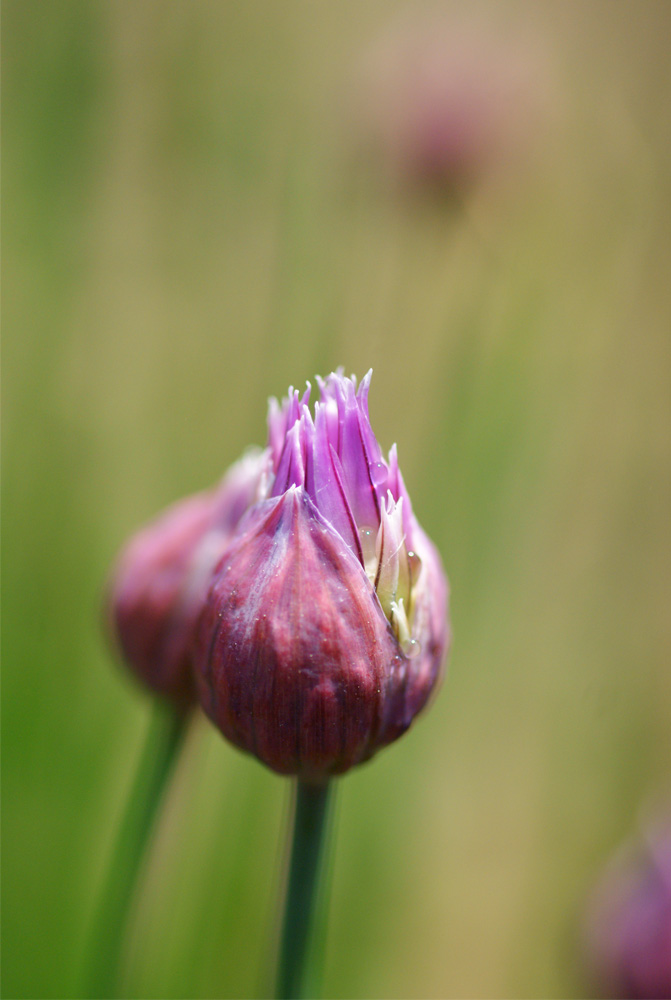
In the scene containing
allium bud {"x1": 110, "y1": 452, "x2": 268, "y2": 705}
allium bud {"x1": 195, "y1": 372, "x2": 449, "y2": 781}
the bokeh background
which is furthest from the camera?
the bokeh background

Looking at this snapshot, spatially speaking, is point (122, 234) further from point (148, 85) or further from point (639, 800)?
point (639, 800)

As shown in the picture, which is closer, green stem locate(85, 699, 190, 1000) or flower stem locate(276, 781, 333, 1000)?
flower stem locate(276, 781, 333, 1000)

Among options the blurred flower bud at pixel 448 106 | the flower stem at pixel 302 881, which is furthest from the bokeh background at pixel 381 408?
the flower stem at pixel 302 881

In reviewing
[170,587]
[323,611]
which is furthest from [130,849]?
[323,611]

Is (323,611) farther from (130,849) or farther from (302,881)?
(130,849)

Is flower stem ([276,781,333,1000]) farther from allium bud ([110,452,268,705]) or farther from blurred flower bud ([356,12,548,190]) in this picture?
blurred flower bud ([356,12,548,190])

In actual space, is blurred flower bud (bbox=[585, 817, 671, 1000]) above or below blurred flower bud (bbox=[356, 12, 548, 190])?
below

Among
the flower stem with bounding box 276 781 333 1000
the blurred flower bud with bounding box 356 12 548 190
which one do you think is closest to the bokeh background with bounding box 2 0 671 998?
the blurred flower bud with bounding box 356 12 548 190
